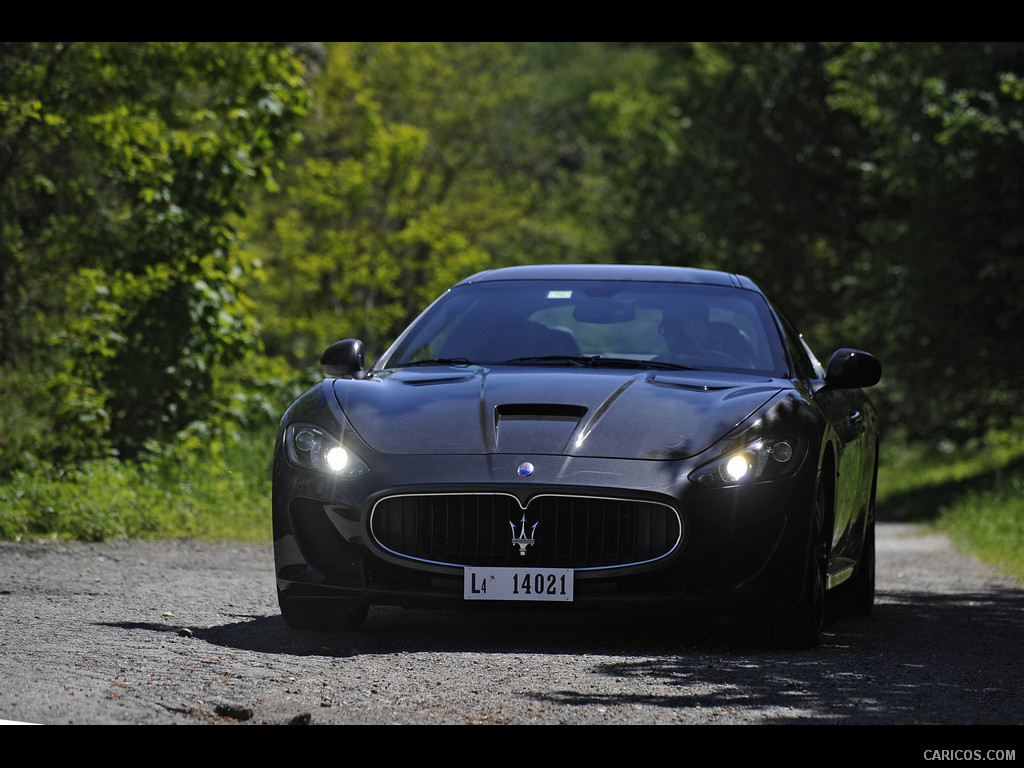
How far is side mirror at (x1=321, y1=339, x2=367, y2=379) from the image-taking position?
658 cm

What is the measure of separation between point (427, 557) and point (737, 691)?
4.42ft

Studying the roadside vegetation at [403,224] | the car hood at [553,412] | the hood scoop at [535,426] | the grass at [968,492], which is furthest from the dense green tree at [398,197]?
the hood scoop at [535,426]

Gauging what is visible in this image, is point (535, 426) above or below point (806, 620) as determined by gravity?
above

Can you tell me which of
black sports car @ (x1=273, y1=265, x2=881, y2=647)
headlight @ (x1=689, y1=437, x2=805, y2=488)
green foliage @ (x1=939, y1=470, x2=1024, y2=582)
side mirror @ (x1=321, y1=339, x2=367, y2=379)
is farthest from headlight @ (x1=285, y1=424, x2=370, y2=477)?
green foliage @ (x1=939, y1=470, x2=1024, y2=582)

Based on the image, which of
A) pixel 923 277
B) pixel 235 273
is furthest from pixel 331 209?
pixel 235 273

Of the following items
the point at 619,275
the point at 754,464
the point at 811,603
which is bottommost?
the point at 811,603

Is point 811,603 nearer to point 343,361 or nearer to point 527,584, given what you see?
point 527,584

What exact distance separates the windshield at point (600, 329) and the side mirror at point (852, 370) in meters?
0.26

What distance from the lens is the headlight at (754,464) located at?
219 inches

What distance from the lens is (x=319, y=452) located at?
5.85 m

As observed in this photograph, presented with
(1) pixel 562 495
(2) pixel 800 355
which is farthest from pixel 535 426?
(2) pixel 800 355

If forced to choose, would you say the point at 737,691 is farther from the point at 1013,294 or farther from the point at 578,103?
the point at 578,103

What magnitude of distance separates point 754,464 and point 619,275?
1900mm
